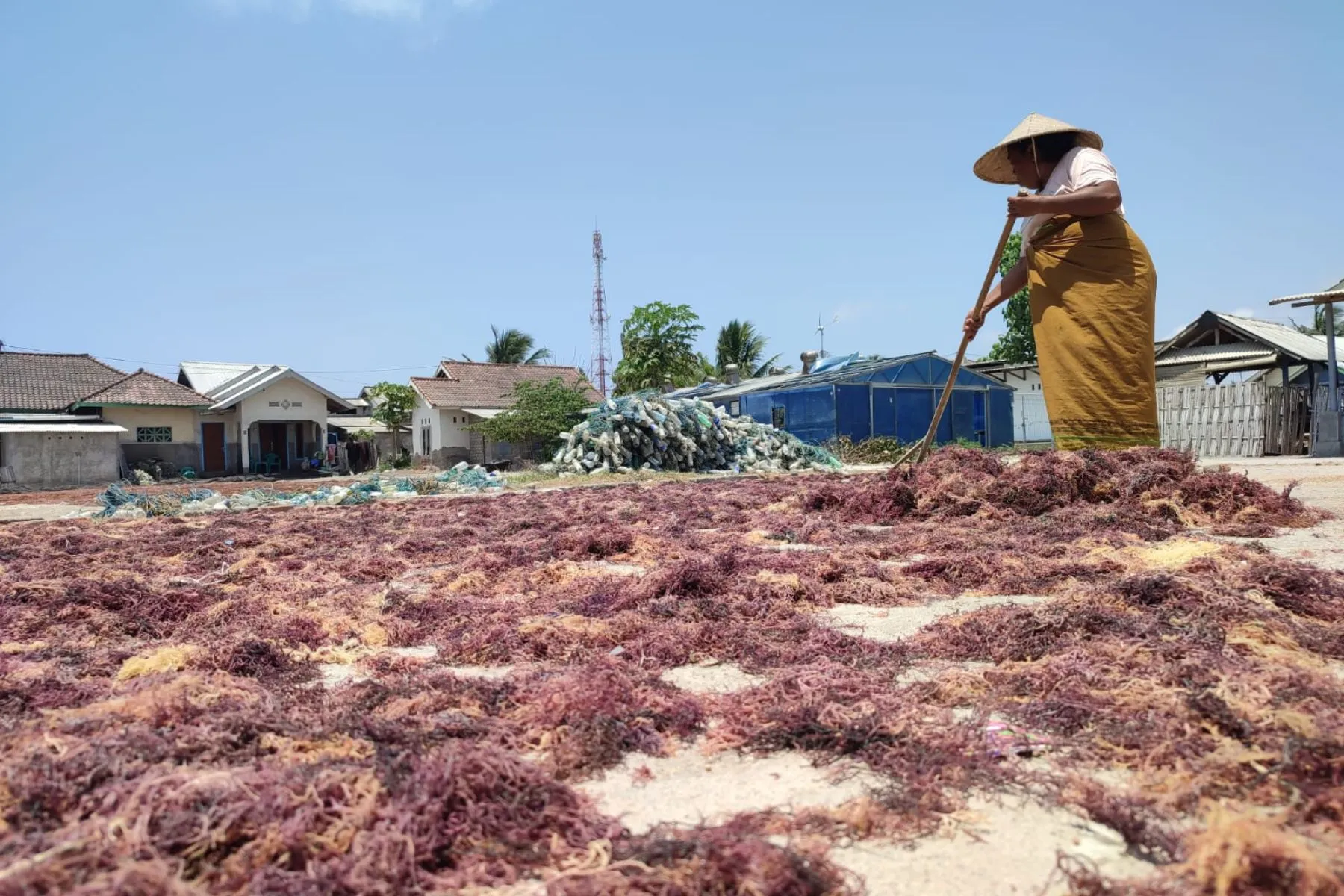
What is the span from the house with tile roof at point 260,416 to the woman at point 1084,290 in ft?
115

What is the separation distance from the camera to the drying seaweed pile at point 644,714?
2018 mm

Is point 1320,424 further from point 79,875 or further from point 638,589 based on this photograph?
point 79,875

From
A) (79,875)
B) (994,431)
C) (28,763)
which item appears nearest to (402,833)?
(79,875)

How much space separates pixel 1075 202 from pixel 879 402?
2208 cm

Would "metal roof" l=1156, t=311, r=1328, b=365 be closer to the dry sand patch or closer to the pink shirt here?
the pink shirt

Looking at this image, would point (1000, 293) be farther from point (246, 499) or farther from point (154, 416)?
point (154, 416)

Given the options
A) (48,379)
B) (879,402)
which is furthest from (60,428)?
(879,402)

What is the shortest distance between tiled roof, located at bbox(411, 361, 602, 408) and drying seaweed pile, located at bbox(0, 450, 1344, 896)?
3464 centimetres

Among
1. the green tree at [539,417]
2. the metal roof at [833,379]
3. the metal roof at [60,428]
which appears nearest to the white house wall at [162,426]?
the metal roof at [60,428]

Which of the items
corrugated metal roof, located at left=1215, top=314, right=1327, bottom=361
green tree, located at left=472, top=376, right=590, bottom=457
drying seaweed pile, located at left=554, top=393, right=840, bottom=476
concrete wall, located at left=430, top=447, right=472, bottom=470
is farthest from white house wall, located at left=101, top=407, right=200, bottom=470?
corrugated metal roof, located at left=1215, top=314, right=1327, bottom=361

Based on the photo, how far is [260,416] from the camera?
3756cm

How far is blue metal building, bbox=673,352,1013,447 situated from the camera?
93.8 ft

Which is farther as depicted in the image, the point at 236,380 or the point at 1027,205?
the point at 236,380

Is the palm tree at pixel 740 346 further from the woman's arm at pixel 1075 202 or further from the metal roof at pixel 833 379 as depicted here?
the woman's arm at pixel 1075 202
